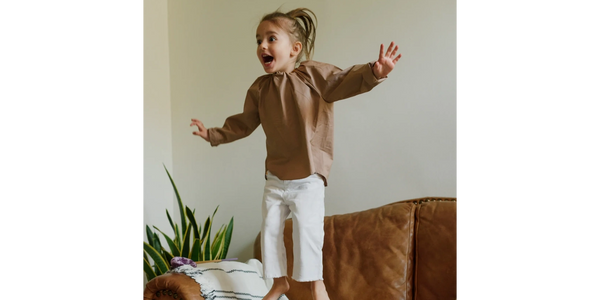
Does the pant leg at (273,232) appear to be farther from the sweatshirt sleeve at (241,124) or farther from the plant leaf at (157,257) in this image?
the plant leaf at (157,257)

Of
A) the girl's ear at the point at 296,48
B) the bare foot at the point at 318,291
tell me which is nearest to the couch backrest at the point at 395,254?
the bare foot at the point at 318,291

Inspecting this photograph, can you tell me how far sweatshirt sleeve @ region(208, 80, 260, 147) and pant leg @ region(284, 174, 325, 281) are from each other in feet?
1.04

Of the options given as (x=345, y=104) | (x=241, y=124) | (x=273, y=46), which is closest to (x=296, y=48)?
(x=273, y=46)

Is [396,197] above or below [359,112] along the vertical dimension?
below

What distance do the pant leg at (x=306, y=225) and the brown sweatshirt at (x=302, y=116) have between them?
0.04 meters

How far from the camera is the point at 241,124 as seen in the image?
1.84 meters

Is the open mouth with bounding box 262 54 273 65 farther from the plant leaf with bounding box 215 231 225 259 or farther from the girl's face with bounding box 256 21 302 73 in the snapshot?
the plant leaf with bounding box 215 231 225 259

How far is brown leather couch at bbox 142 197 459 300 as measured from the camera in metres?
2.07

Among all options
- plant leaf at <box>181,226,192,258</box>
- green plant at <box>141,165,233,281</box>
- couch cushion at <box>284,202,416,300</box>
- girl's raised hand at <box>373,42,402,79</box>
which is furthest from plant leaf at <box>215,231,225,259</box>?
girl's raised hand at <box>373,42,402,79</box>
